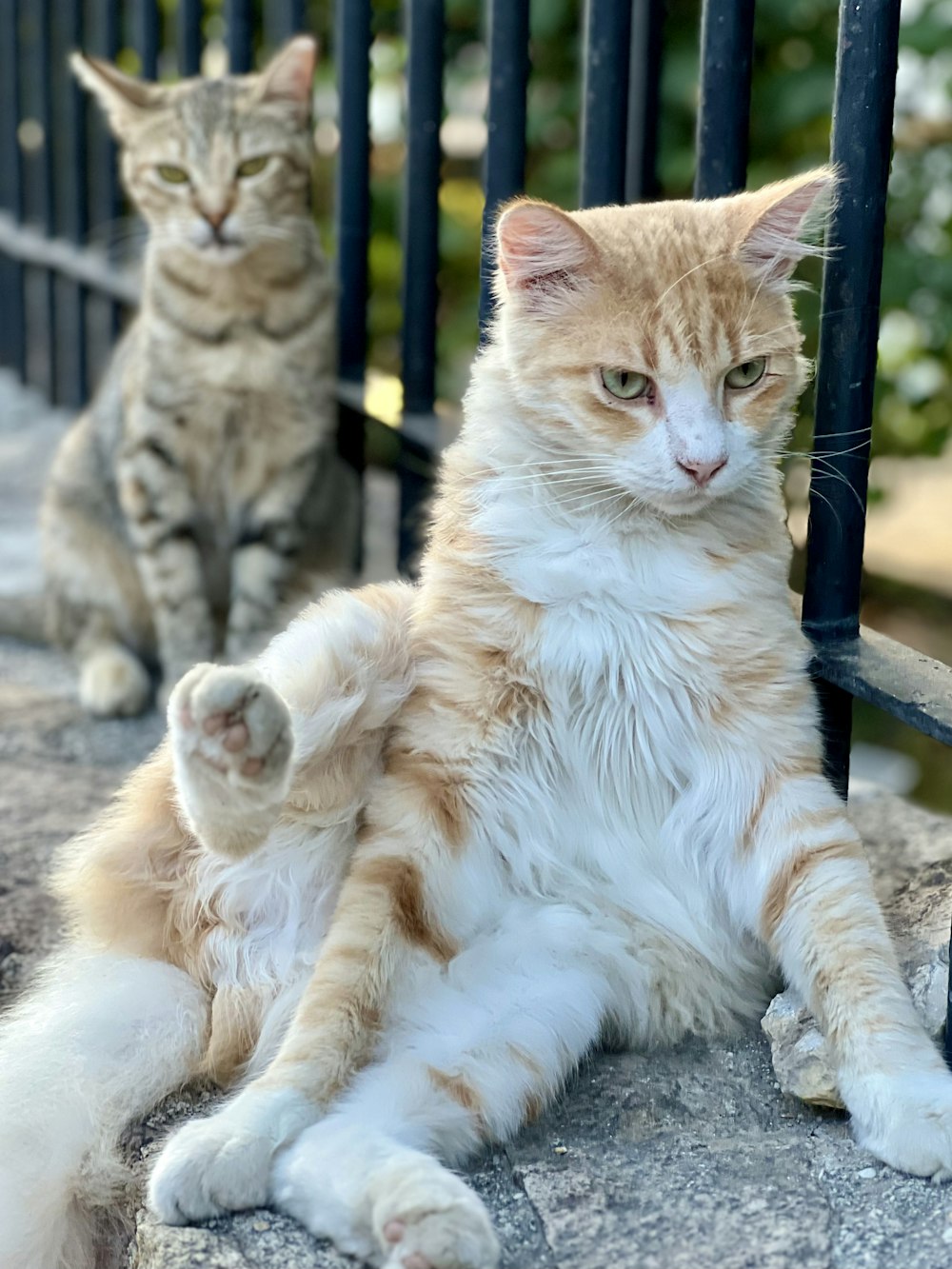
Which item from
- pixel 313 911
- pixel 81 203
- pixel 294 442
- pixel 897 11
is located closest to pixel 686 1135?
pixel 313 911

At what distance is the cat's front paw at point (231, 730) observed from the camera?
1.67 metres

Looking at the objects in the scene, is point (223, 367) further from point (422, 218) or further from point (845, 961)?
point (845, 961)

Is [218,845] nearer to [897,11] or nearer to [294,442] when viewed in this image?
[897,11]

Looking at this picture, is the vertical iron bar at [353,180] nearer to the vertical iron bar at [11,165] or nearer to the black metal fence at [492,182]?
the black metal fence at [492,182]

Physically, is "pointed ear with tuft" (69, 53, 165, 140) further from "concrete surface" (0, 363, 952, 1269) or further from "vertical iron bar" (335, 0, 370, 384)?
"concrete surface" (0, 363, 952, 1269)

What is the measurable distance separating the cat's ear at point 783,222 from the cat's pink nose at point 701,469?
0.30 metres

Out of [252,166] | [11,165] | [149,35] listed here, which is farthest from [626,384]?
[11,165]

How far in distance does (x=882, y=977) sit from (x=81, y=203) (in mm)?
4730

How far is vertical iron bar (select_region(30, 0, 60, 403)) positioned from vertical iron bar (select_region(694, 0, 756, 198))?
4097 millimetres

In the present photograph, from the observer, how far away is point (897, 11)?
6.23 ft

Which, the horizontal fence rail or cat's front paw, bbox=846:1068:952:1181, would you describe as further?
the horizontal fence rail

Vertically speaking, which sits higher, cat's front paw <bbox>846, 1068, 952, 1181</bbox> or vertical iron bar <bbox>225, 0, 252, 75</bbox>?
vertical iron bar <bbox>225, 0, 252, 75</bbox>

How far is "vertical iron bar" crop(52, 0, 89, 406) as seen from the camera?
5.52 metres

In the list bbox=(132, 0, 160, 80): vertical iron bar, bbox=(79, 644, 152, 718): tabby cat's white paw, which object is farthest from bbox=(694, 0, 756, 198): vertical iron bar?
bbox=(132, 0, 160, 80): vertical iron bar
